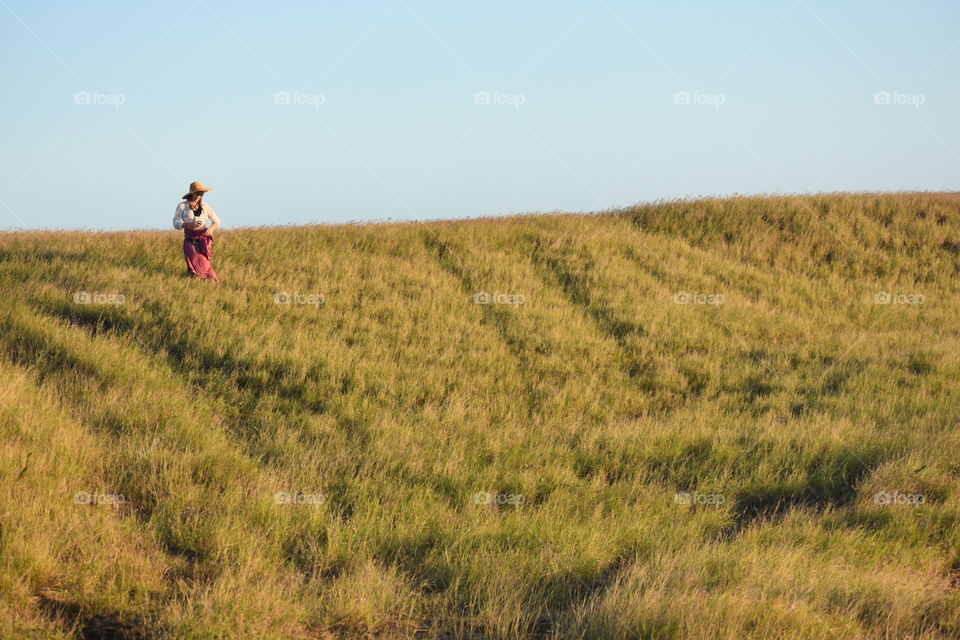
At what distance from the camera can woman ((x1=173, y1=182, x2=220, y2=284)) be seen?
13.3 metres

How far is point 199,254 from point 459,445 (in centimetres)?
833

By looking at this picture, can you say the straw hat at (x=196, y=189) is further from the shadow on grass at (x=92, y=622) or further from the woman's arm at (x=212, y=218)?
the shadow on grass at (x=92, y=622)

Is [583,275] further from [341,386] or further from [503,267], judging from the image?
[341,386]

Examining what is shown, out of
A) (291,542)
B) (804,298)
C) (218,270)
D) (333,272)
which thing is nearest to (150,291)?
(218,270)

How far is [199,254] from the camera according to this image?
14500 millimetres

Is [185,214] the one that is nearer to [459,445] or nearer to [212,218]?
[212,218]

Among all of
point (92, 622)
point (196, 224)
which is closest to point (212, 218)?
point (196, 224)

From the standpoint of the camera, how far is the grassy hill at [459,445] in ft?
15.7

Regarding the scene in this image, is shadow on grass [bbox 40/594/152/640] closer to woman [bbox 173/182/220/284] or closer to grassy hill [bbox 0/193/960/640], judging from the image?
grassy hill [bbox 0/193/960/640]

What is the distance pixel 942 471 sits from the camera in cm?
804

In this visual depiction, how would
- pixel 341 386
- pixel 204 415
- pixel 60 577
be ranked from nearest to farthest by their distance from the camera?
1. pixel 60 577
2. pixel 204 415
3. pixel 341 386

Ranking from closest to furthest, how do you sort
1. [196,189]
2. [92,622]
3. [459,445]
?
1. [92,622]
2. [459,445]
3. [196,189]

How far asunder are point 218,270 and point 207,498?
34.8 feet

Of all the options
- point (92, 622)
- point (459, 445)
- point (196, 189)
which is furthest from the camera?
point (196, 189)
